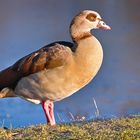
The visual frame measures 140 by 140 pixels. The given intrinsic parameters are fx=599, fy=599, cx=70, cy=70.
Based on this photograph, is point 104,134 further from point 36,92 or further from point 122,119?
point 36,92

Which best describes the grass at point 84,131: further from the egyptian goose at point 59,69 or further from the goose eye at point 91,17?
the goose eye at point 91,17

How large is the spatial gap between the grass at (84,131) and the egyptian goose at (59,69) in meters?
0.61

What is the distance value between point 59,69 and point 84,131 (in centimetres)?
128

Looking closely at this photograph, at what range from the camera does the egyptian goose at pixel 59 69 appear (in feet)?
24.9

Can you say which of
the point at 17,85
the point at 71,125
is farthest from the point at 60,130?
the point at 17,85

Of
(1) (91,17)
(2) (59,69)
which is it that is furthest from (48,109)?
(1) (91,17)

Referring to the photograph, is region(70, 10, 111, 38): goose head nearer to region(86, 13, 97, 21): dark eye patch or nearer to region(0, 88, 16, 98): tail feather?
region(86, 13, 97, 21): dark eye patch

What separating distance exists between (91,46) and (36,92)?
0.94 metres

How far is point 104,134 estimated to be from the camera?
6336 millimetres

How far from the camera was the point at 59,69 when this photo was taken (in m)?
7.56

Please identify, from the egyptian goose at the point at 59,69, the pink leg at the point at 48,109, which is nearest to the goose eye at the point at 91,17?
the egyptian goose at the point at 59,69

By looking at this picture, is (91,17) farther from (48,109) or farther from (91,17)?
(48,109)

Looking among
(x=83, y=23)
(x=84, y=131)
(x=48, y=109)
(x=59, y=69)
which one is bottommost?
(x=84, y=131)

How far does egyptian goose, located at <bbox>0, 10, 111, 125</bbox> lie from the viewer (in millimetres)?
7578
